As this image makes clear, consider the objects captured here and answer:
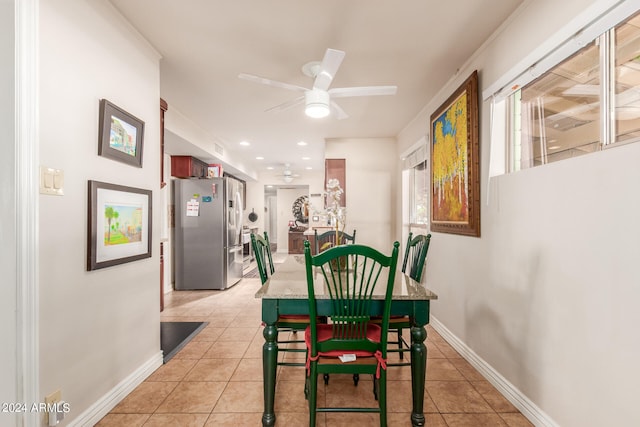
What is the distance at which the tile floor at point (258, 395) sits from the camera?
5.61ft

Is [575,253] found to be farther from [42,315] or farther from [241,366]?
[42,315]

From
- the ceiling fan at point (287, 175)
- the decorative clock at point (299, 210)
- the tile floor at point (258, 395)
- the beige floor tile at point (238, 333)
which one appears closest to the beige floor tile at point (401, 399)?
the tile floor at point (258, 395)

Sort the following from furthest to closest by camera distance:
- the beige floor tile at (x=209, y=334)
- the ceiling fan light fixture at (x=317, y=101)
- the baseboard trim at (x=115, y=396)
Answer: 1. the beige floor tile at (x=209, y=334)
2. the ceiling fan light fixture at (x=317, y=101)
3. the baseboard trim at (x=115, y=396)

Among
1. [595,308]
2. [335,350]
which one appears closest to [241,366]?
[335,350]

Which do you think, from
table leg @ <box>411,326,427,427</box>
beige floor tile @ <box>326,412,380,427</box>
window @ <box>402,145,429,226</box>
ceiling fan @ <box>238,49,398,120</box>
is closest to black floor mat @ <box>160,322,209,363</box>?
beige floor tile @ <box>326,412,380,427</box>

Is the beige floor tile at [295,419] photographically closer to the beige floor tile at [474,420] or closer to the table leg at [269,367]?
the table leg at [269,367]

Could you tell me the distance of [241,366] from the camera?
7.69 feet

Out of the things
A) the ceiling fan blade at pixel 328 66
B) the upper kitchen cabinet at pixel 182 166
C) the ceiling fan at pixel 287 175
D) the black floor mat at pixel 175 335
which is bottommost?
the black floor mat at pixel 175 335

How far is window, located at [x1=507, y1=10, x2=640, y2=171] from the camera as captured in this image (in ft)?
4.05

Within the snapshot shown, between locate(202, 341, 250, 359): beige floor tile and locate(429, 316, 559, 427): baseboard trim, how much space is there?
1.92 metres

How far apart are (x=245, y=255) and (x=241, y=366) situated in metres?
4.18

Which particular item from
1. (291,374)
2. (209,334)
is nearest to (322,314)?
(291,374)

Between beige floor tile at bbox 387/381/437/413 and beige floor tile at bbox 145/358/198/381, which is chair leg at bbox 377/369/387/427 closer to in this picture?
beige floor tile at bbox 387/381/437/413

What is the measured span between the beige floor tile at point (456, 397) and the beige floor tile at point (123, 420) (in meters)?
1.79
